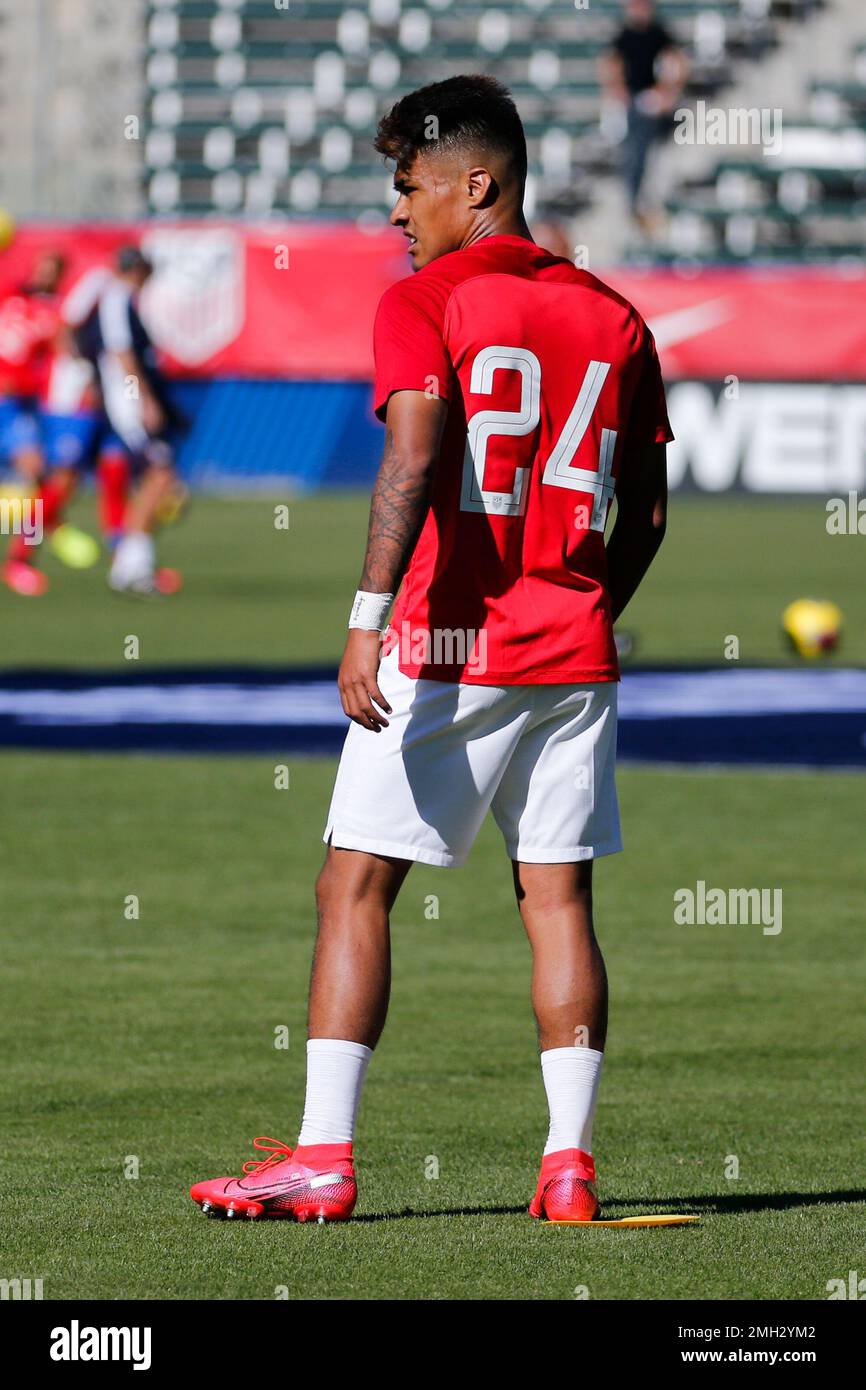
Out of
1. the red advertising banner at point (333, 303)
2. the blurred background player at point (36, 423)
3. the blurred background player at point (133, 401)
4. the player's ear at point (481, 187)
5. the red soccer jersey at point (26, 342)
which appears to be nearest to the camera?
the player's ear at point (481, 187)

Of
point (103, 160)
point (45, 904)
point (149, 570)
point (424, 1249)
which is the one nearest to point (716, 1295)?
point (424, 1249)

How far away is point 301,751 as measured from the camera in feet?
39.0

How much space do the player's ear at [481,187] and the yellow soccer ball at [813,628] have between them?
35.2 ft

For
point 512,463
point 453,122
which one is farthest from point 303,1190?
point 453,122

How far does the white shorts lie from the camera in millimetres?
Answer: 4836

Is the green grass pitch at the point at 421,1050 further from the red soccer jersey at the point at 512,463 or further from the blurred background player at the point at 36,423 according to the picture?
the blurred background player at the point at 36,423

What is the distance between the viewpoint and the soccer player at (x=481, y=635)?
4789 millimetres

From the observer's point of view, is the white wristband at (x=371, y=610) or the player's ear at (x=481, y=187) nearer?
the white wristband at (x=371, y=610)

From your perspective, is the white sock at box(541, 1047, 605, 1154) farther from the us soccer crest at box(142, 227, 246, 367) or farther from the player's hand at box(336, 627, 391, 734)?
the us soccer crest at box(142, 227, 246, 367)

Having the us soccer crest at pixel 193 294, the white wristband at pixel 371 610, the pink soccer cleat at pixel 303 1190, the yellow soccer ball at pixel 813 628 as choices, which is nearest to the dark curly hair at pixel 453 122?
the white wristband at pixel 371 610

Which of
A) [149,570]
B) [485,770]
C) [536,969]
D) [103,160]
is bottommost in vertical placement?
[536,969]

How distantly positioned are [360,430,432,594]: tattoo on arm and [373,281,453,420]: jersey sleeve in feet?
0.32

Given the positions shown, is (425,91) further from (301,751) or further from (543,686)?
(301,751)

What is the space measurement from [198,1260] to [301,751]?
24.1 ft
